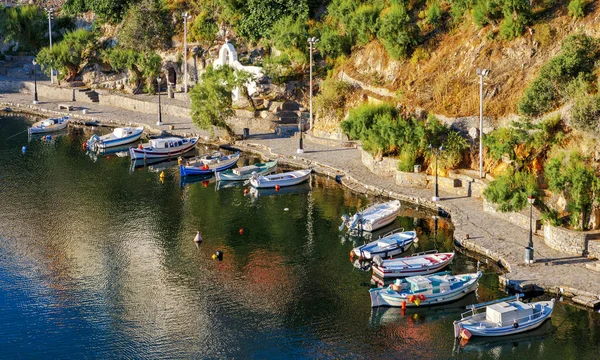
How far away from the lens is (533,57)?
74.6 metres

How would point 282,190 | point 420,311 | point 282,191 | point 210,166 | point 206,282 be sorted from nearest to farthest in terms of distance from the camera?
point 420,311
point 206,282
point 282,191
point 282,190
point 210,166

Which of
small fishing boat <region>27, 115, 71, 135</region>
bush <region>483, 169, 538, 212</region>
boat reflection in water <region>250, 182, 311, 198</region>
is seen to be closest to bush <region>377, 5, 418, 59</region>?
boat reflection in water <region>250, 182, 311, 198</region>

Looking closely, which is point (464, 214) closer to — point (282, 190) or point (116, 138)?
point (282, 190)

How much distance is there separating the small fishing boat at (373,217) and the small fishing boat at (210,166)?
19.4 metres

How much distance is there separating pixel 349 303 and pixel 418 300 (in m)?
4.09

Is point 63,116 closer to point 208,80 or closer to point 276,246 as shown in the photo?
point 208,80

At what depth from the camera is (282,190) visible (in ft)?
250

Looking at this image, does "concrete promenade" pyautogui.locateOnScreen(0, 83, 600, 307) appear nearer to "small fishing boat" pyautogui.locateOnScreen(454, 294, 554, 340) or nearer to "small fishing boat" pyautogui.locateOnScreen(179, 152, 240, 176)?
"small fishing boat" pyautogui.locateOnScreen(454, 294, 554, 340)

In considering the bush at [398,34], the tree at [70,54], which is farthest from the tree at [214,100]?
the tree at [70,54]

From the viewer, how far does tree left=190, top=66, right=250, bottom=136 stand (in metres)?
90.2

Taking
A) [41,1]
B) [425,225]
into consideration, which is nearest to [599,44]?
[425,225]

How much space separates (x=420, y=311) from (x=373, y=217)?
47.0 feet

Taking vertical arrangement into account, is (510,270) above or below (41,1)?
below

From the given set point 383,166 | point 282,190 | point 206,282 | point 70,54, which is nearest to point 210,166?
point 282,190
